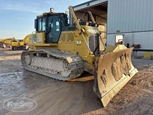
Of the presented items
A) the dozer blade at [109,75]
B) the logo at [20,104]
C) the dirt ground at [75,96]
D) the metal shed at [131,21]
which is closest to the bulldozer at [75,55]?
the dozer blade at [109,75]

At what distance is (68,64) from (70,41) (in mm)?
1210

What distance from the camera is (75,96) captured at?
436 cm

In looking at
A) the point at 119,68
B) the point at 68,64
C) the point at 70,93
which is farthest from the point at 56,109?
the point at 119,68

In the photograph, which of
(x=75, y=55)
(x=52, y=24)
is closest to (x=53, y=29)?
(x=52, y=24)

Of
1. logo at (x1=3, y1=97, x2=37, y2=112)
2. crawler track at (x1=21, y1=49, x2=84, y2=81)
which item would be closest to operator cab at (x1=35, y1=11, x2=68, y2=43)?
crawler track at (x1=21, y1=49, x2=84, y2=81)

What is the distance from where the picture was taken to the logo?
11.6 ft

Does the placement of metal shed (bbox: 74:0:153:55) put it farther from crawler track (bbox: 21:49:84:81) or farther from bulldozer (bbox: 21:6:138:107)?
crawler track (bbox: 21:49:84:81)

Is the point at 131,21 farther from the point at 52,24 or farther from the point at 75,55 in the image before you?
the point at 75,55

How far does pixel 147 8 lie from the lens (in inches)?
464

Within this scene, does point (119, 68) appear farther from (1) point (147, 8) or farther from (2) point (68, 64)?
(1) point (147, 8)

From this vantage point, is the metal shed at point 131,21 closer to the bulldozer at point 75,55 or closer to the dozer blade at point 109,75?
the bulldozer at point 75,55

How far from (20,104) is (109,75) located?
2386mm

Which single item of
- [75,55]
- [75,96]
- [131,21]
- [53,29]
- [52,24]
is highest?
[131,21]

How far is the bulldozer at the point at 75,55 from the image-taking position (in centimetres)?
407
